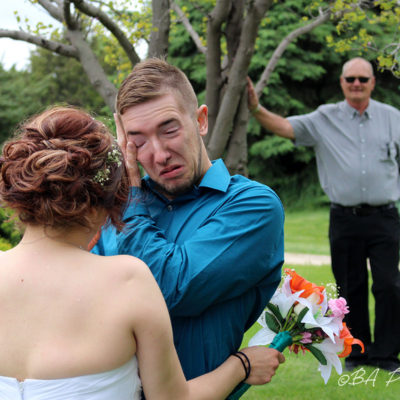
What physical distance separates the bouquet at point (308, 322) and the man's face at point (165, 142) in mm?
643

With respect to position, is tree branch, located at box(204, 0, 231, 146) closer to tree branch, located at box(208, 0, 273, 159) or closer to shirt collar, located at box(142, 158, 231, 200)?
tree branch, located at box(208, 0, 273, 159)

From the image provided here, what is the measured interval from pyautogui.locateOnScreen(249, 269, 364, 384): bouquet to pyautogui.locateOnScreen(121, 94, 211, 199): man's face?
2.11 feet

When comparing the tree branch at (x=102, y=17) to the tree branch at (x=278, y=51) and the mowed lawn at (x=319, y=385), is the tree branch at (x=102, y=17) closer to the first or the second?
the tree branch at (x=278, y=51)

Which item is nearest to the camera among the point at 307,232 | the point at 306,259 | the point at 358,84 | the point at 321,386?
the point at 321,386

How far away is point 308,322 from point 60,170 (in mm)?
1249

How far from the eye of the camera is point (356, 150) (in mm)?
6047

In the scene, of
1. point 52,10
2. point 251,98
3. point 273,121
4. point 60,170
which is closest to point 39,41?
point 52,10

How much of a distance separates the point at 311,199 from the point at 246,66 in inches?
754

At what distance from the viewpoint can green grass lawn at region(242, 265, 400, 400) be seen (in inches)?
195

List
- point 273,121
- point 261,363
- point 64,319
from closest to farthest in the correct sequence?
point 64,319, point 261,363, point 273,121

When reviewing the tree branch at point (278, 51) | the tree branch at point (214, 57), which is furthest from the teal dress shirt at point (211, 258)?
the tree branch at point (278, 51)

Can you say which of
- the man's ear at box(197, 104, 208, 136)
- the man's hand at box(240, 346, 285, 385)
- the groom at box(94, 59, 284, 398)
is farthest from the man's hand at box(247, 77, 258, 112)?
the man's hand at box(240, 346, 285, 385)

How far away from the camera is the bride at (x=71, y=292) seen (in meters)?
1.51

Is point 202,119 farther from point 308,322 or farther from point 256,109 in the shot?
point 256,109
